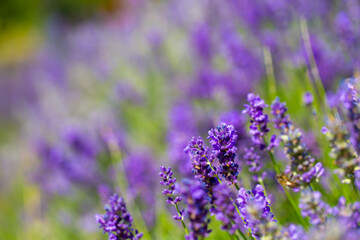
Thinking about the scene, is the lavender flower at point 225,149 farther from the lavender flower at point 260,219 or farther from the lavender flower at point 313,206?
the lavender flower at point 313,206

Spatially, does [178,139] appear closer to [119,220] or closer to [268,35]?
[268,35]

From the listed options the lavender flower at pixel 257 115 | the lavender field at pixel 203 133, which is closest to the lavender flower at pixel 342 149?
the lavender field at pixel 203 133

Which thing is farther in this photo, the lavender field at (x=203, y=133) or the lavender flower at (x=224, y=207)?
the lavender field at (x=203, y=133)

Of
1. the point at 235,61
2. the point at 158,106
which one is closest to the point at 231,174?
the point at 235,61

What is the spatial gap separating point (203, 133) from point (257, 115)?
1811 mm

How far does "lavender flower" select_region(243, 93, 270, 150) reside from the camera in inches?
46.8

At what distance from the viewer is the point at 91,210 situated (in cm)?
355

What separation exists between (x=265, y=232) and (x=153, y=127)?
343 centimetres

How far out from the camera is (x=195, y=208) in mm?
962

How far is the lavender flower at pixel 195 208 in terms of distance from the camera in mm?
957

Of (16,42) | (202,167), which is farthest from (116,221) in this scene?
(16,42)

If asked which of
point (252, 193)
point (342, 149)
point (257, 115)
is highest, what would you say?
point (257, 115)

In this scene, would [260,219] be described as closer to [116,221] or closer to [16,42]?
[116,221]

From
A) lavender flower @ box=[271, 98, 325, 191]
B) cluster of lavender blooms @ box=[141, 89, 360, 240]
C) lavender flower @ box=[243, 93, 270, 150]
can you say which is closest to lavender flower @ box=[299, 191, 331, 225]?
cluster of lavender blooms @ box=[141, 89, 360, 240]
